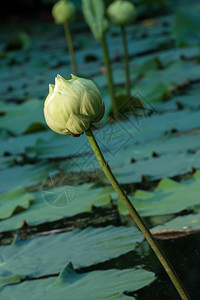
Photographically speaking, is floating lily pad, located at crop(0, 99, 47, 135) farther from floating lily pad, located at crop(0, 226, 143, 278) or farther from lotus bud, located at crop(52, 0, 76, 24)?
floating lily pad, located at crop(0, 226, 143, 278)

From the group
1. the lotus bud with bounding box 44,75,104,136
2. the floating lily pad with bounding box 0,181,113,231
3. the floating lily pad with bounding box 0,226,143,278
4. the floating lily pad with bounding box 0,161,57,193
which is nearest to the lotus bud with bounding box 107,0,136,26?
the floating lily pad with bounding box 0,161,57,193

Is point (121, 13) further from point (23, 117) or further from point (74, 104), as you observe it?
point (74, 104)

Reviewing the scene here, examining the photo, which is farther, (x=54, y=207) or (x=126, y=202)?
(x=54, y=207)

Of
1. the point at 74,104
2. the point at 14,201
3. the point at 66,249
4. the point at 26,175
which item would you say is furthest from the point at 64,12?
the point at 74,104

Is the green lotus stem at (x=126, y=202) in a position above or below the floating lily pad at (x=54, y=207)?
above

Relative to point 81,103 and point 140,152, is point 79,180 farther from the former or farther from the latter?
point 81,103

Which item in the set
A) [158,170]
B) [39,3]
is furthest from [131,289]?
[39,3]

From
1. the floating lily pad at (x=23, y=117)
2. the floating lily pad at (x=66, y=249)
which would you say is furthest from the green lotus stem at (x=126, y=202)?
the floating lily pad at (x=23, y=117)

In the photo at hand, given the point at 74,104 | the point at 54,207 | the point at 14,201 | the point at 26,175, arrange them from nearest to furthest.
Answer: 1. the point at 74,104
2. the point at 54,207
3. the point at 14,201
4. the point at 26,175

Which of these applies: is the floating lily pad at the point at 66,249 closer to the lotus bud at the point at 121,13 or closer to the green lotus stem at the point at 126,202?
the green lotus stem at the point at 126,202
